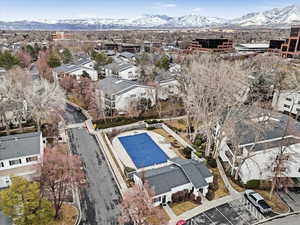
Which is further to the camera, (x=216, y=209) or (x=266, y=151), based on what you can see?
(x=266, y=151)

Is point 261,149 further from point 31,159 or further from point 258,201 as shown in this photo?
point 31,159

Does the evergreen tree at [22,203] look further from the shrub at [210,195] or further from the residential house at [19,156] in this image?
the shrub at [210,195]

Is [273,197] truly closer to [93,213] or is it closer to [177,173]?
[177,173]

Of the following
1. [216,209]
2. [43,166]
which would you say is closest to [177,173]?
[216,209]

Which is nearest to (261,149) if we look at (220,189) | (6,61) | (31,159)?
(220,189)

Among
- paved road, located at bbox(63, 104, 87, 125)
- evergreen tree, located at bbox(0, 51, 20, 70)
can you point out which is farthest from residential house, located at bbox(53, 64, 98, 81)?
paved road, located at bbox(63, 104, 87, 125)

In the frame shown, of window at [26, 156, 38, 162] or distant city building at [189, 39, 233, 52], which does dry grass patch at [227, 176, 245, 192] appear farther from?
distant city building at [189, 39, 233, 52]
